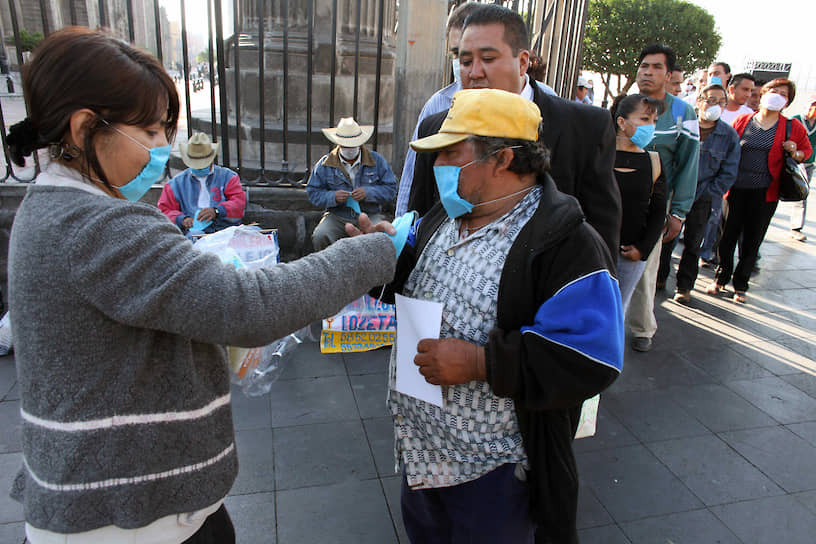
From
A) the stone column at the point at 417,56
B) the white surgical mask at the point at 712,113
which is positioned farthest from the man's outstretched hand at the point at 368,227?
the white surgical mask at the point at 712,113

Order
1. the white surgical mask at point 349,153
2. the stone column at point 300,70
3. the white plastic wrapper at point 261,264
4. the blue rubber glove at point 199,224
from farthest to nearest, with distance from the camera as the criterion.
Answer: the stone column at point 300,70 → the white surgical mask at point 349,153 → the blue rubber glove at point 199,224 → the white plastic wrapper at point 261,264

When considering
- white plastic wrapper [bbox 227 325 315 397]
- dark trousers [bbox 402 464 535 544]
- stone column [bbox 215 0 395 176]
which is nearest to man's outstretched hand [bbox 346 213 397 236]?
dark trousers [bbox 402 464 535 544]

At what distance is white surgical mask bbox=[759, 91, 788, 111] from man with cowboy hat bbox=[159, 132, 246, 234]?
5.40 meters

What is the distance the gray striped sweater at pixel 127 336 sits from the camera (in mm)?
1036

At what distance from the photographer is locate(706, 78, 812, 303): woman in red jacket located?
A: 5711 mm

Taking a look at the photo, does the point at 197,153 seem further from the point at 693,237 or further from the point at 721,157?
the point at 721,157

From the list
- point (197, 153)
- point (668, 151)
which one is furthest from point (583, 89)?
point (197, 153)

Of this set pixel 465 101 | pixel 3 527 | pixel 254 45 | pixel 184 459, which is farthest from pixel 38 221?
pixel 254 45

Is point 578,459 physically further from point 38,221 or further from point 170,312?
point 38,221

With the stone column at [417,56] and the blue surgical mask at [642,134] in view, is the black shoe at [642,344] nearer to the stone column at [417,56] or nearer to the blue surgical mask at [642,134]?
the blue surgical mask at [642,134]

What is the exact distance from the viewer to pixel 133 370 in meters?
1.14

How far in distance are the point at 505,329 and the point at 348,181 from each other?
144 inches

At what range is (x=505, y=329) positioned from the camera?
1606 millimetres

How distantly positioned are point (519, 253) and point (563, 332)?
0.82 feet
